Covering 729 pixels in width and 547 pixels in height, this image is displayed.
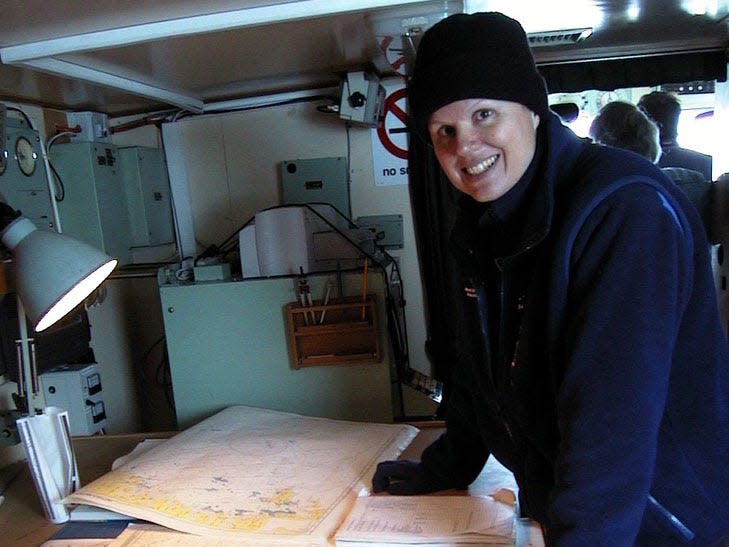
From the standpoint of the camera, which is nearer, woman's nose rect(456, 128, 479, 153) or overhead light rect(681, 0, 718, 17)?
woman's nose rect(456, 128, 479, 153)

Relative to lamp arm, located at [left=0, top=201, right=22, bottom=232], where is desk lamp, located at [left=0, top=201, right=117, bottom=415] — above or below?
below

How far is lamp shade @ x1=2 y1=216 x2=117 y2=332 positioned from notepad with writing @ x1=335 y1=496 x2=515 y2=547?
2.00ft

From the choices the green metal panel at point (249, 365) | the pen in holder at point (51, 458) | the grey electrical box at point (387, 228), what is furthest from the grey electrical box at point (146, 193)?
the pen in holder at point (51, 458)

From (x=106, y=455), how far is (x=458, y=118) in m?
1.29

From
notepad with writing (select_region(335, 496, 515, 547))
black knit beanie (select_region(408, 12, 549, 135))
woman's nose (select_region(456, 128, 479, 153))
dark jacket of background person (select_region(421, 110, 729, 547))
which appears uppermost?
black knit beanie (select_region(408, 12, 549, 135))

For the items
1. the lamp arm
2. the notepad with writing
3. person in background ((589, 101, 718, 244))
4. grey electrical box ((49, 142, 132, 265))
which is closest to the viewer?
the notepad with writing

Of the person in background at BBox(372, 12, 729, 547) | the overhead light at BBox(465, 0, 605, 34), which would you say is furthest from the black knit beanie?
the overhead light at BBox(465, 0, 605, 34)

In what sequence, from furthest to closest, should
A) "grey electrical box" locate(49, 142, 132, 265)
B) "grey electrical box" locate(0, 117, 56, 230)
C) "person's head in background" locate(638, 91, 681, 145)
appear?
1. "person's head in background" locate(638, 91, 681, 145)
2. "grey electrical box" locate(49, 142, 132, 265)
3. "grey electrical box" locate(0, 117, 56, 230)

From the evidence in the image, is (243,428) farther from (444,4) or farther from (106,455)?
(444,4)

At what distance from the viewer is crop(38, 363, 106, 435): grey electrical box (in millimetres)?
1590

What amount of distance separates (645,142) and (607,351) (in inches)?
60.5

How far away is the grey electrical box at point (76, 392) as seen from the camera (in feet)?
5.22

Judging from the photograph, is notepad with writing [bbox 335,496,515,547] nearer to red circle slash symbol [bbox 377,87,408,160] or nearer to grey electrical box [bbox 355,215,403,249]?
grey electrical box [bbox 355,215,403,249]

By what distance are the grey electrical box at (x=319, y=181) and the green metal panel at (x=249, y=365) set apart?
0.70 metres
